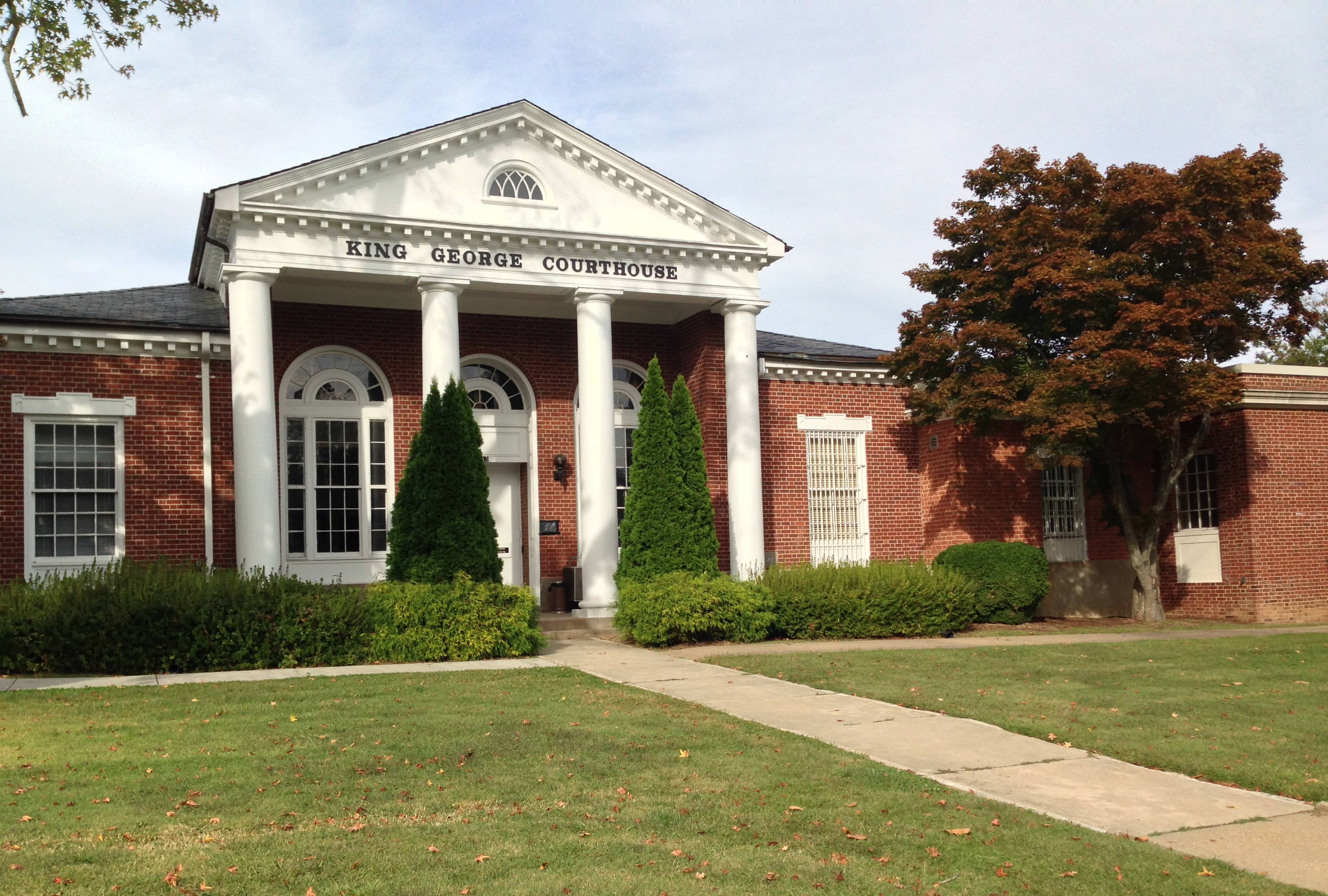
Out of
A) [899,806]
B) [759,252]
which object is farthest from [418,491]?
[899,806]

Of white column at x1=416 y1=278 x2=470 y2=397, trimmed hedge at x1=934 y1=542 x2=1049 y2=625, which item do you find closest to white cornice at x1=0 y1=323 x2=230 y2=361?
white column at x1=416 y1=278 x2=470 y2=397

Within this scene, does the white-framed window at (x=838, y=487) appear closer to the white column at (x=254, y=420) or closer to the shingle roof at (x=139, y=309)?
the shingle roof at (x=139, y=309)

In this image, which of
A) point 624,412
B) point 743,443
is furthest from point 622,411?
point 743,443

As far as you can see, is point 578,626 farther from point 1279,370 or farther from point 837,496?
point 1279,370

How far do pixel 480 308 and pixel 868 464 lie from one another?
27.0 feet

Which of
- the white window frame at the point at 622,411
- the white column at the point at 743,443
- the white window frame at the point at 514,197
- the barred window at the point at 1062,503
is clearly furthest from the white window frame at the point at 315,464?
the barred window at the point at 1062,503

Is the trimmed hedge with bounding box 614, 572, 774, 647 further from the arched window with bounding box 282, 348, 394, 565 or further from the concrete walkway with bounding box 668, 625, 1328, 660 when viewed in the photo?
the arched window with bounding box 282, 348, 394, 565

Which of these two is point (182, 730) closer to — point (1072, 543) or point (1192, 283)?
point (1192, 283)

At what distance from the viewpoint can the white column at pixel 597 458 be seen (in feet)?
63.9

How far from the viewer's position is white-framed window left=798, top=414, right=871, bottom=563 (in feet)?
75.7

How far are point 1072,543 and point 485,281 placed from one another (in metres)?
12.9

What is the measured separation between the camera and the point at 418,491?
15914 millimetres

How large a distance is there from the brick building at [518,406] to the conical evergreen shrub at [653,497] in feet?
5.03

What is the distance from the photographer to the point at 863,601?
18.3 m
